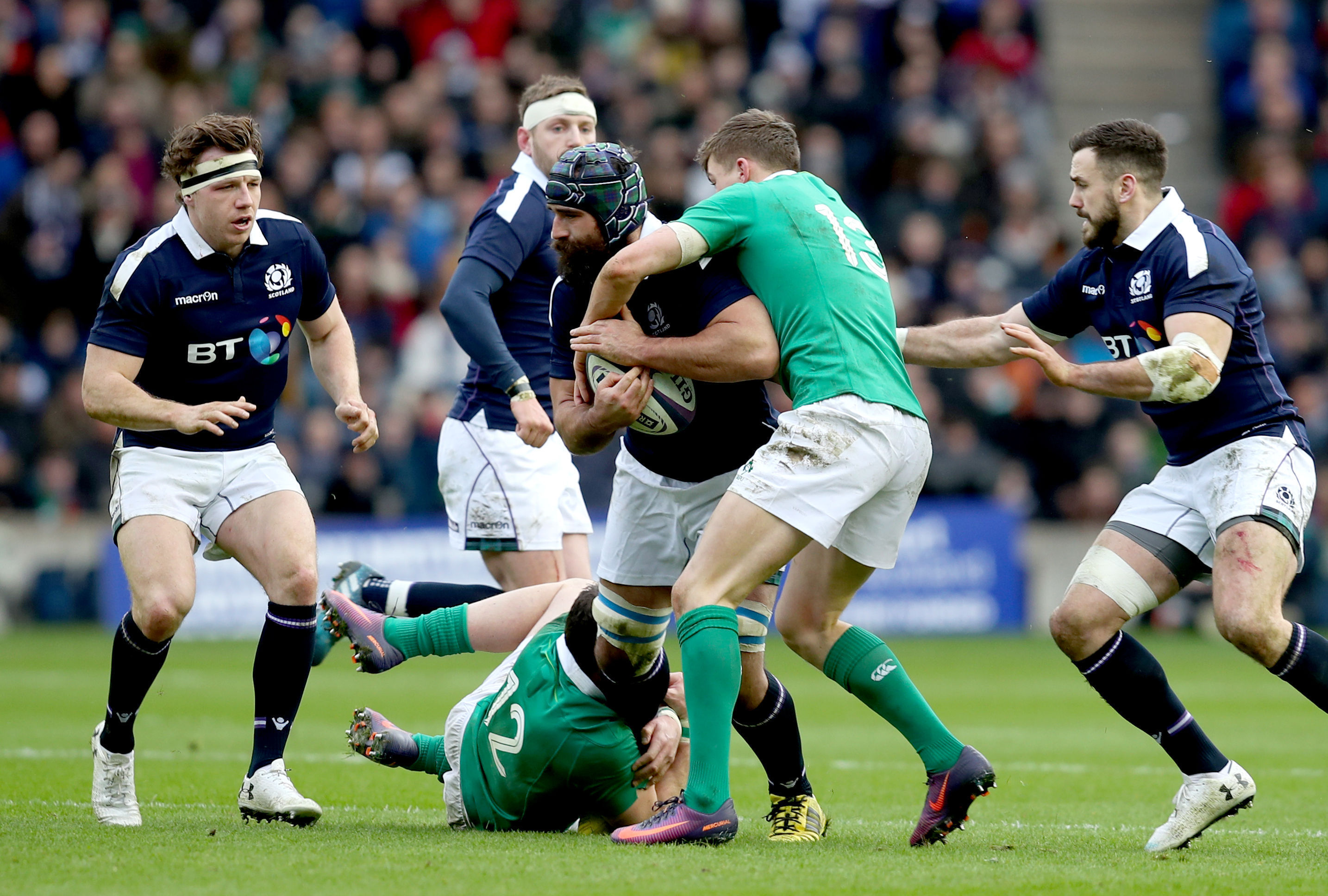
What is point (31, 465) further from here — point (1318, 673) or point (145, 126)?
point (1318, 673)

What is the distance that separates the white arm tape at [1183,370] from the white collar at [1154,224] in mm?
534

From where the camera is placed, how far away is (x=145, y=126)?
706 inches

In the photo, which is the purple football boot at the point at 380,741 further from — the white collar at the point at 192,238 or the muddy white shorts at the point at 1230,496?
the muddy white shorts at the point at 1230,496

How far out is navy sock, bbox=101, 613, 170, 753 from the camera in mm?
6078

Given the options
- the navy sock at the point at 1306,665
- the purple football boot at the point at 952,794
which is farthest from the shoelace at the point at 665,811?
the navy sock at the point at 1306,665

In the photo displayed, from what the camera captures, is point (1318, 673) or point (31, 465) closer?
point (1318, 673)

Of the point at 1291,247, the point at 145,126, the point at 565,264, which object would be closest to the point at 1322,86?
the point at 1291,247

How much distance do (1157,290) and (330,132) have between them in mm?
13439

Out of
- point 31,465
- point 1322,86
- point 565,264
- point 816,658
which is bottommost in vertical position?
point 31,465

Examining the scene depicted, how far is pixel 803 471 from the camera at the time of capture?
5.42 meters

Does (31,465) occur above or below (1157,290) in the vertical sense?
below

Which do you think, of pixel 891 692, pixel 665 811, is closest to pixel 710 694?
pixel 665 811

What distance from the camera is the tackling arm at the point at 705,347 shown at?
5.50m

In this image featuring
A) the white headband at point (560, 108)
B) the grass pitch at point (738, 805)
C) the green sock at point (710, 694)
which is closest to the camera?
the grass pitch at point (738, 805)
